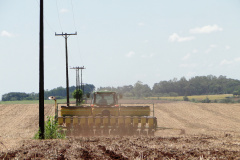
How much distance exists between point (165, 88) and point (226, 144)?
556 feet

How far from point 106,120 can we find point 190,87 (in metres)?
154

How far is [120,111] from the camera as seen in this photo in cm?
1988

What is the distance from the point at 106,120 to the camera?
18.8 metres

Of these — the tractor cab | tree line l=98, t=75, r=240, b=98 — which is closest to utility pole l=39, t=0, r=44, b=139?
the tractor cab

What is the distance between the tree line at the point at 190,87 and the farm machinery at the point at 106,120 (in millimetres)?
133565

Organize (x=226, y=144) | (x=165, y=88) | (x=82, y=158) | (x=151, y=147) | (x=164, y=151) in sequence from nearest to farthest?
(x=82, y=158) < (x=164, y=151) < (x=151, y=147) < (x=226, y=144) < (x=165, y=88)

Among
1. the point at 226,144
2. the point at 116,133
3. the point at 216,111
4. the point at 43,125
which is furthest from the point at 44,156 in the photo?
the point at 216,111

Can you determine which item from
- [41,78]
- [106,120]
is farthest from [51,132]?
[106,120]

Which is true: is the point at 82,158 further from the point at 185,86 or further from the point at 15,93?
the point at 15,93

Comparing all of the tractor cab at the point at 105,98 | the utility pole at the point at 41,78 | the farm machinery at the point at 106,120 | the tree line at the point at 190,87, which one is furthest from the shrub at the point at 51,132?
the tree line at the point at 190,87

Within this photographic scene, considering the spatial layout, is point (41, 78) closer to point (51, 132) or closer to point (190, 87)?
point (51, 132)

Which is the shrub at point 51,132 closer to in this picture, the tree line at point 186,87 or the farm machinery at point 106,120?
→ the farm machinery at point 106,120

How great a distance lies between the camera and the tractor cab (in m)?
21.0

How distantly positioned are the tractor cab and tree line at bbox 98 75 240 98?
435 ft
